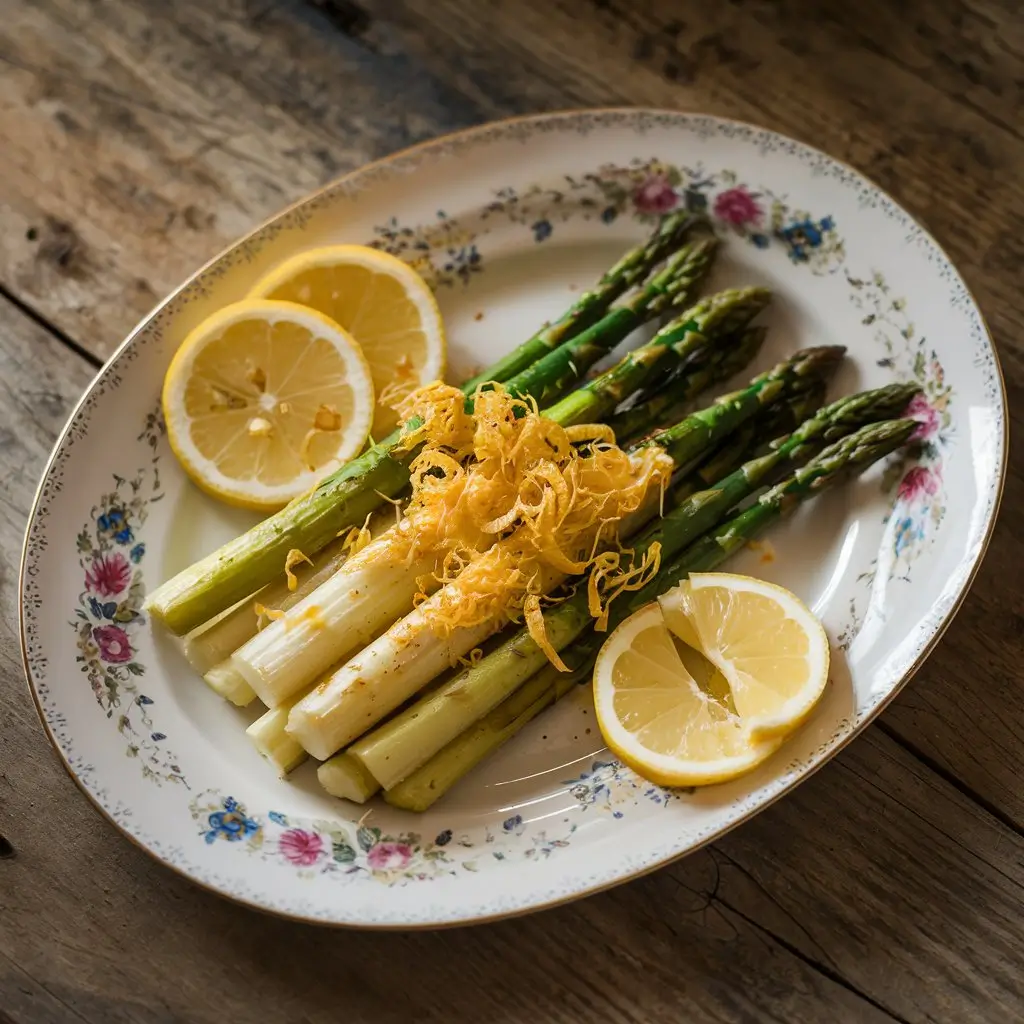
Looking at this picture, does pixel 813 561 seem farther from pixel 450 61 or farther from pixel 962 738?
pixel 450 61

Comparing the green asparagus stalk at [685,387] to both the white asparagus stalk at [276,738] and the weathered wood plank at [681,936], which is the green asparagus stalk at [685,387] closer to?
the weathered wood plank at [681,936]

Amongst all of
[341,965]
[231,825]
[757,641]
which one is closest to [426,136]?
[757,641]

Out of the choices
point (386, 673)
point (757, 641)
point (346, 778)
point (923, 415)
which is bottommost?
point (346, 778)

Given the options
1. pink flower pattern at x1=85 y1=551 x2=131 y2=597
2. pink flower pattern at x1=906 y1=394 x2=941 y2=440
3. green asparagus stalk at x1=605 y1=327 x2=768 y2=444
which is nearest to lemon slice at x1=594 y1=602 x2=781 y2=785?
green asparagus stalk at x1=605 y1=327 x2=768 y2=444

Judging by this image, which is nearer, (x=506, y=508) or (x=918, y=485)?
(x=506, y=508)

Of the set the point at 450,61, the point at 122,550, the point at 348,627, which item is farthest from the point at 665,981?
the point at 450,61

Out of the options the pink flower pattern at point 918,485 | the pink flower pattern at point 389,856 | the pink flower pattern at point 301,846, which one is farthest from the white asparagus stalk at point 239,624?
the pink flower pattern at point 918,485

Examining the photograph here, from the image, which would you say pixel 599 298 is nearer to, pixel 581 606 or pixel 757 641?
pixel 581 606
